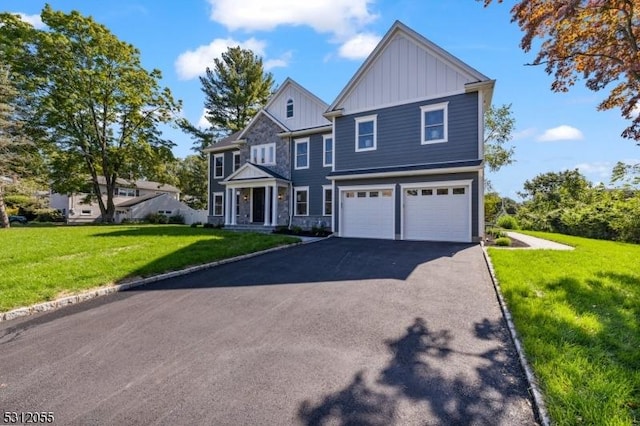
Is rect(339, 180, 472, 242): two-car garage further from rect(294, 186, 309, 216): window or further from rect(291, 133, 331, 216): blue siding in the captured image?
rect(294, 186, 309, 216): window

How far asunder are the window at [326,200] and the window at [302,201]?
3.84 feet

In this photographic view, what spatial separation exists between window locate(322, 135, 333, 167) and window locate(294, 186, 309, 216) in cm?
194

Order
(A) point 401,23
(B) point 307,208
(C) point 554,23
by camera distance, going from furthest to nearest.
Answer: (B) point 307,208
(A) point 401,23
(C) point 554,23

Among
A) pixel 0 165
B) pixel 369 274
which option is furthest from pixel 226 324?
pixel 0 165

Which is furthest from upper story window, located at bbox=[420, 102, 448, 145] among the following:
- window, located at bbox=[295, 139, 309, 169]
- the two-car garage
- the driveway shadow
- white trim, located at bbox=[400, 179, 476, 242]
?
the driveway shadow

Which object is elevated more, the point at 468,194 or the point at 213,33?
the point at 213,33

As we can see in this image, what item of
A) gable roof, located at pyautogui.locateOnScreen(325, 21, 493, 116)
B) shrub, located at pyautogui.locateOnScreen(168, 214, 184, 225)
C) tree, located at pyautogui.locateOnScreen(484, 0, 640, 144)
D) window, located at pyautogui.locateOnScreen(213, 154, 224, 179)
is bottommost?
shrub, located at pyautogui.locateOnScreen(168, 214, 184, 225)

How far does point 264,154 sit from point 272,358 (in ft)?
59.5

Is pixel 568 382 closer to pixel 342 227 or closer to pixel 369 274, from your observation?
pixel 369 274

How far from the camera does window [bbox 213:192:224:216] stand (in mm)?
23266

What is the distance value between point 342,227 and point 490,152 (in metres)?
18.7

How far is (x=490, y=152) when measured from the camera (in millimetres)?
26703

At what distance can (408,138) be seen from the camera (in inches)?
540

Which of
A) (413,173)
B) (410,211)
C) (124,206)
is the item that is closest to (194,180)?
(124,206)
